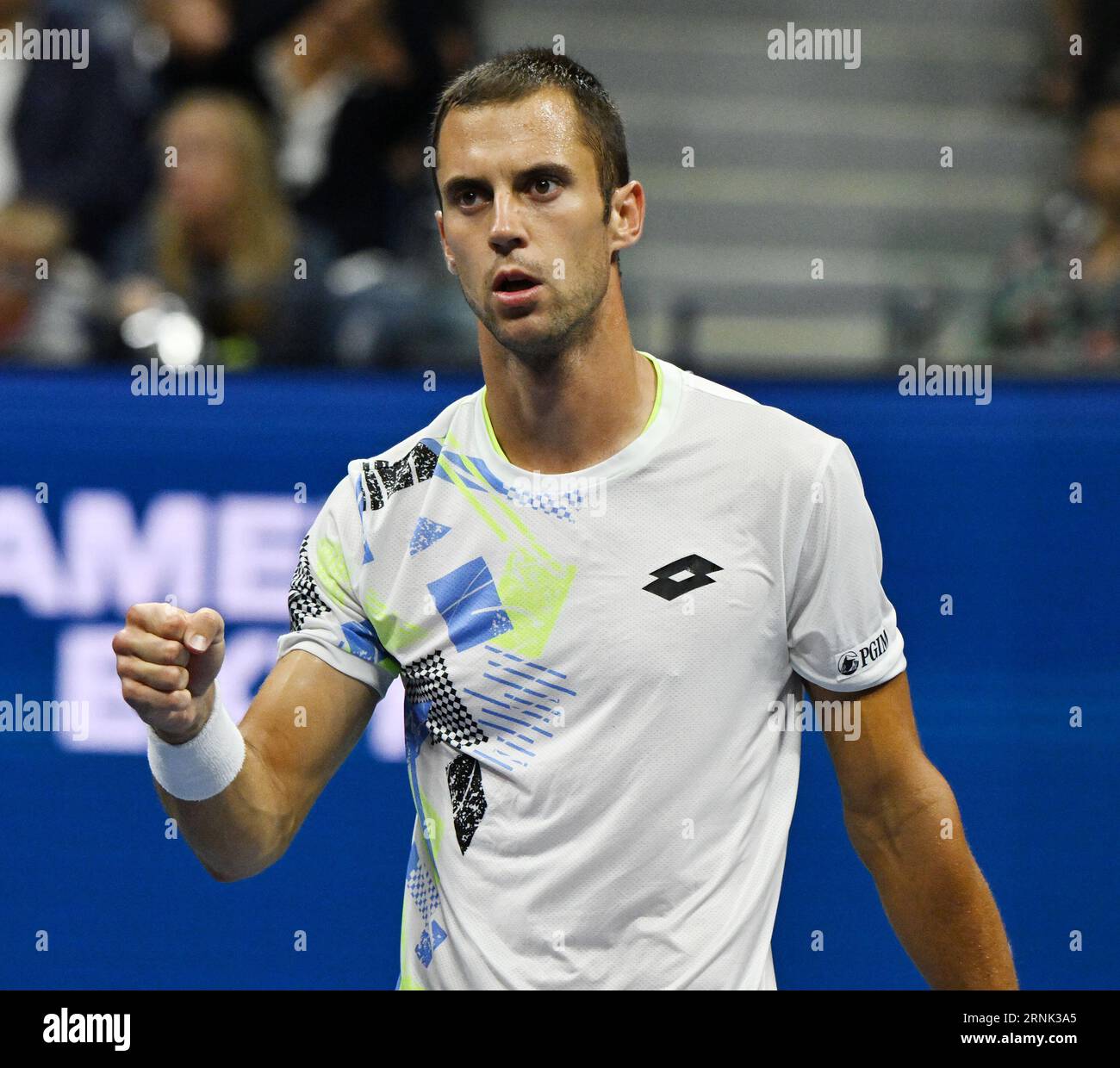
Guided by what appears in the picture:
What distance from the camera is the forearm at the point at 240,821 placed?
2.59 m

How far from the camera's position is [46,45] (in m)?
6.48

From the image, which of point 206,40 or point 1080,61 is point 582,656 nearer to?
point 206,40

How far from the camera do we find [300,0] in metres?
6.49

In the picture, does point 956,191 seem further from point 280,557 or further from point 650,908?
point 650,908

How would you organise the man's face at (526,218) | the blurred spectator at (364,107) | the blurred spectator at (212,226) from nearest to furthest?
the man's face at (526,218), the blurred spectator at (212,226), the blurred spectator at (364,107)

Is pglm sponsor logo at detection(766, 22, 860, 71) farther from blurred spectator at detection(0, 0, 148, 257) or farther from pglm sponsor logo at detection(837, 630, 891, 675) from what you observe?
pglm sponsor logo at detection(837, 630, 891, 675)

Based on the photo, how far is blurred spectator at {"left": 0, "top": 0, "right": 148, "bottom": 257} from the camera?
19.8 feet

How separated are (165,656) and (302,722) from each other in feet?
1.50

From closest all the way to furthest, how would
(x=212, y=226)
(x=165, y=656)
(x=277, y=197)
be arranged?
(x=165, y=656)
(x=212, y=226)
(x=277, y=197)

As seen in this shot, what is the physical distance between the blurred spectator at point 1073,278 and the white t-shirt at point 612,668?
Answer: 226 cm

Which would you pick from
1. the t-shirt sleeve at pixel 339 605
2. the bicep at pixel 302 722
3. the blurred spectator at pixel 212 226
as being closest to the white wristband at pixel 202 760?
the bicep at pixel 302 722

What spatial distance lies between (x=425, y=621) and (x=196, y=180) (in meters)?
3.37
